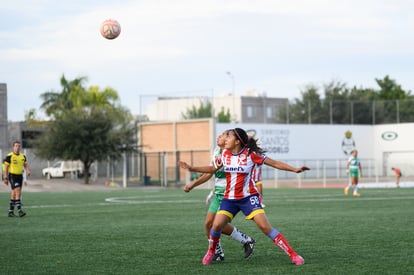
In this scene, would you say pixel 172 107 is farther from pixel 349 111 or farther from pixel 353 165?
pixel 353 165

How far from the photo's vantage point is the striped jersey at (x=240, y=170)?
1205cm

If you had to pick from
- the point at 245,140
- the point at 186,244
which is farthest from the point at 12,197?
the point at 245,140

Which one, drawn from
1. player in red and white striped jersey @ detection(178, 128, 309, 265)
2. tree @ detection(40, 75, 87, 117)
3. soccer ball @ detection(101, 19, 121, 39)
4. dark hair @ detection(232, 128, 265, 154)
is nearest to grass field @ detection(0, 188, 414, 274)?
player in red and white striped jersey @ detection(178, 128, 309, 265)

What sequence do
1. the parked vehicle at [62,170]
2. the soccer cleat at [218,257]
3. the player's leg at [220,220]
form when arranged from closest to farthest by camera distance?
the player's leg at [220,220]
the soccer cleat at [218,257]
the parked vehicle at [62,170]

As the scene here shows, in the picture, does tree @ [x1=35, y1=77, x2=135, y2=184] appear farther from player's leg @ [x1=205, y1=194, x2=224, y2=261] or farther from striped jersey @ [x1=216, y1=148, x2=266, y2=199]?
striped jersey @ [x1=216, y1=148, x2=266, y2=199]

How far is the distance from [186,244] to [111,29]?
9.89m

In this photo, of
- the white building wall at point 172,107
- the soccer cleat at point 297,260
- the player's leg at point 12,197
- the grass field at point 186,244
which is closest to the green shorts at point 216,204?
the grass field at point 186,244

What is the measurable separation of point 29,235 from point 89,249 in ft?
11.6

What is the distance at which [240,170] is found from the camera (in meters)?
12.0

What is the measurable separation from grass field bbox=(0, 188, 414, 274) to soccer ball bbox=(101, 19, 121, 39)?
203 inches

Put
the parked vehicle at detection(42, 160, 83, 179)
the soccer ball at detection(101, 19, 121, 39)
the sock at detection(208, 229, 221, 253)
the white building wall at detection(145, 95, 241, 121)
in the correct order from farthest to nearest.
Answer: the white building wall at detection(145, 95, 241, 121)
the parked vehicle at detection(42, 160, 83, 179)
the soccer ball at detection(101, 19, 121, 39)
the sock at detection(208, 229, 221, 253)

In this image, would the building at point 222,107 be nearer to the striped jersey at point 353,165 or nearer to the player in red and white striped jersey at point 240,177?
the striped jersey at point 353,165

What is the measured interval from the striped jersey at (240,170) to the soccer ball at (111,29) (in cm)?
1205

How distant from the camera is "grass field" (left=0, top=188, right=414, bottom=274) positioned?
38.5 feet
